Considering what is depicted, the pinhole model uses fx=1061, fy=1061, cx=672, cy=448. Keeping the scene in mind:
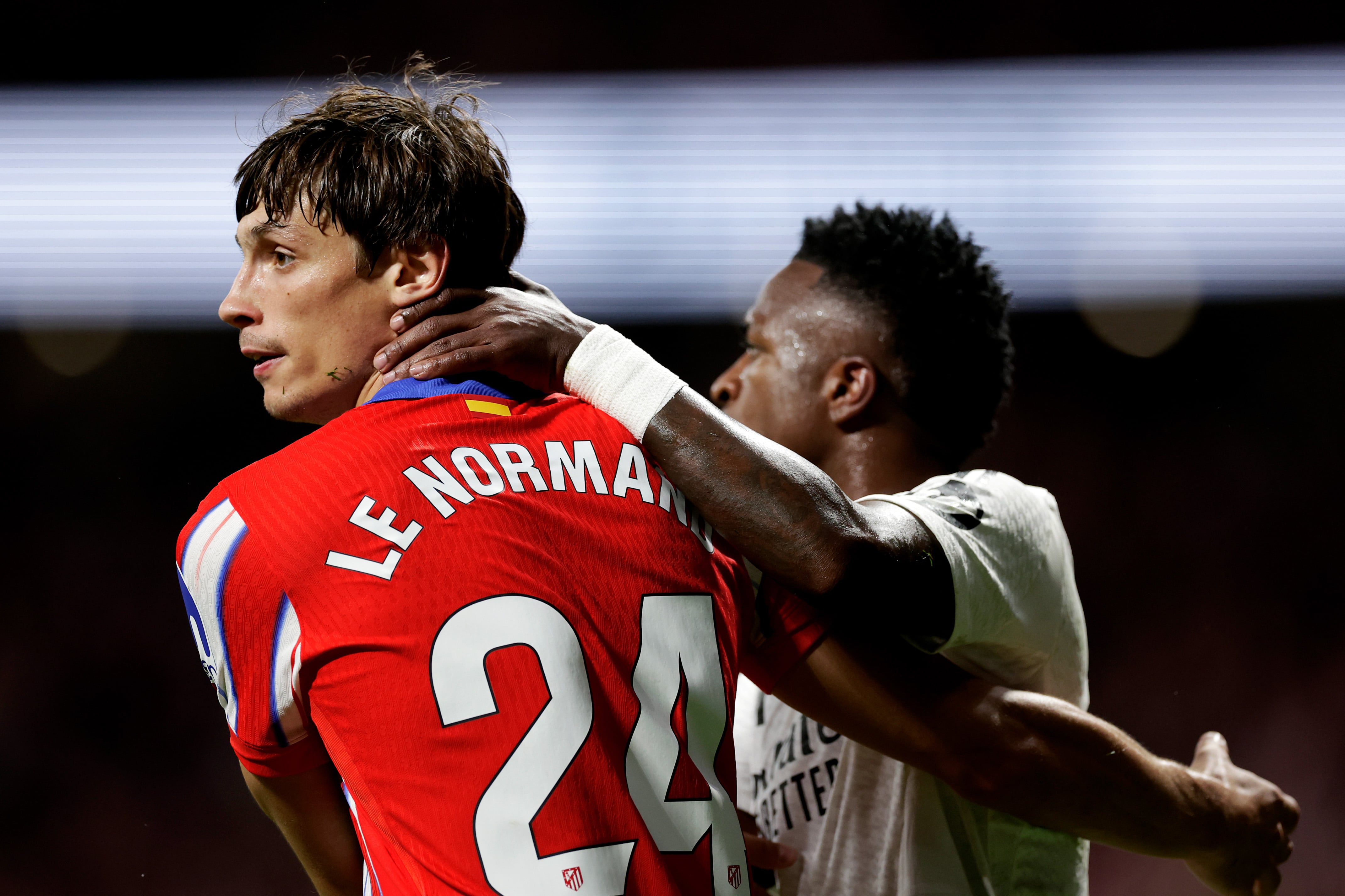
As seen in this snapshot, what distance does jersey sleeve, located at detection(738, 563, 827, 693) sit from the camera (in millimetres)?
1508

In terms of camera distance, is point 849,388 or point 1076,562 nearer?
point 849,388

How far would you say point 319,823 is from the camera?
1.30 meters

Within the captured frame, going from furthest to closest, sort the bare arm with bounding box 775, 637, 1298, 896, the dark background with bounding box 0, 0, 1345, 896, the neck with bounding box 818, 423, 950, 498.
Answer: the dark background with bounding box 0, 0, 1345, 896
the neck with bounding box 818, 423, 950, 498
the bare arm with bounding box 775, 637, 1298, 896

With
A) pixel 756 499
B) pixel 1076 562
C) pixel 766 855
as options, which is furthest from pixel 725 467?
pixel 1076 562

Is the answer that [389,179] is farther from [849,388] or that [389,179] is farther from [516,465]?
[849,388]

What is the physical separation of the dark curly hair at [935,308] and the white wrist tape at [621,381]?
3.26 feet

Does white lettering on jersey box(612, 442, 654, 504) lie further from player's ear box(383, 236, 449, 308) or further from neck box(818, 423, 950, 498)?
neck box(818, 423, 950, 498)

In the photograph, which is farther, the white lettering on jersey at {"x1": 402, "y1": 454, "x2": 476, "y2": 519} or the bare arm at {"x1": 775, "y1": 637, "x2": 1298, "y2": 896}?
the bare arm at {"x1": 775, "y1": 637, "x2": 1298, "y2": 896}

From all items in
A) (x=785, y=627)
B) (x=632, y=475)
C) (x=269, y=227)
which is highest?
(x=269, y=227)

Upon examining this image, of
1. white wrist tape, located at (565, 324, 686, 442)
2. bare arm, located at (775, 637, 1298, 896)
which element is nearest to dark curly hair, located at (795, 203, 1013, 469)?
bare arm, located at (775, 637, 1298, 896)

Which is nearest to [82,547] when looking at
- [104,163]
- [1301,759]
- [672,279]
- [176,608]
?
[176,608]

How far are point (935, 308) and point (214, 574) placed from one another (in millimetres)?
1733

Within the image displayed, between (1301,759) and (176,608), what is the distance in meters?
7.67

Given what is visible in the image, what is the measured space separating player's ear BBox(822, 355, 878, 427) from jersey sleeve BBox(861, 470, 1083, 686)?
1.21 feet
